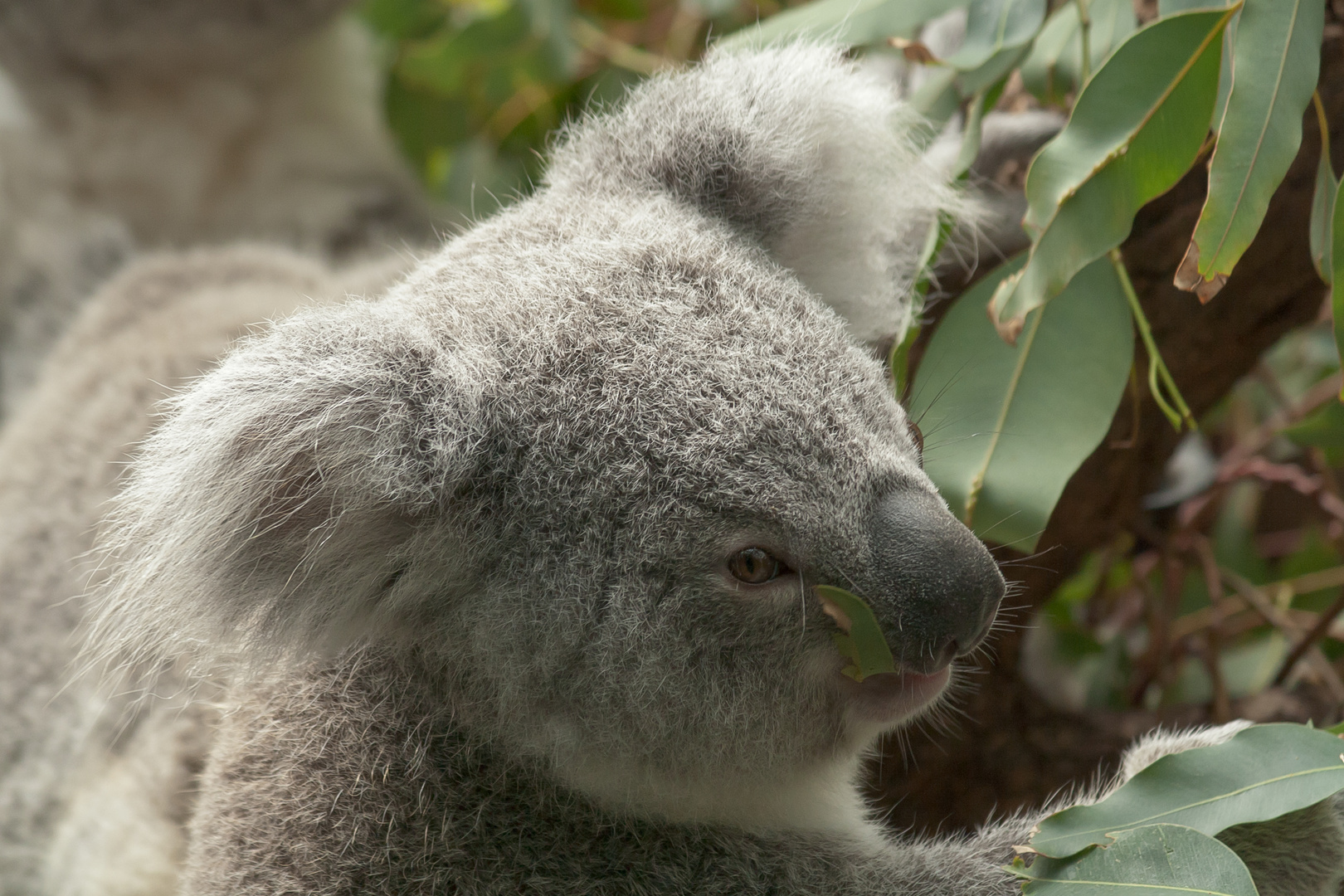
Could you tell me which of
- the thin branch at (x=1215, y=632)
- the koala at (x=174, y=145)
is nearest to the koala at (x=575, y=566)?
the thin branch at (x=1215, y=632)

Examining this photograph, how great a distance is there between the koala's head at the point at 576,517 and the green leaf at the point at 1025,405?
0.56 feet

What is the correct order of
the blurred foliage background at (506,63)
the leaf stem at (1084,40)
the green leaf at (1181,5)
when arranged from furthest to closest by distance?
the blurred foliage background at (506,63) → the leaf stem at (1084,40) → the green leaf at (1181,5)

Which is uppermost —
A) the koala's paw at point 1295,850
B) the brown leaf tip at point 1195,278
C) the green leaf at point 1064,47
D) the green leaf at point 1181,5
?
the green leaf at point 1181,5

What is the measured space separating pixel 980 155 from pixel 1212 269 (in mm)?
877

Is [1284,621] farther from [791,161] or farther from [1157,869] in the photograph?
[791,161]

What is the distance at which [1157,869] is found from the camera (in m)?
1.25

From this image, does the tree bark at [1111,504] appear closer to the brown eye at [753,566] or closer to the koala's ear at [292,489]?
the brown eye at [753,566]

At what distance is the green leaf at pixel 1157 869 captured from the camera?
123cm

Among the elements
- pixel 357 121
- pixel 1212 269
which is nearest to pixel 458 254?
pixel 1212 269

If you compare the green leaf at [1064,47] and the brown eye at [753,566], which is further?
the green leaf at [1064,47]

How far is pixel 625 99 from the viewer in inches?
74.7

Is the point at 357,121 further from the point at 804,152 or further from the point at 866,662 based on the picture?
the point at 866,662

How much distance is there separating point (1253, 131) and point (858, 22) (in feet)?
2.43

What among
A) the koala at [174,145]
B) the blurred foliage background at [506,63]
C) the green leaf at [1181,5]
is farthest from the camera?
the koala at [174,145]
